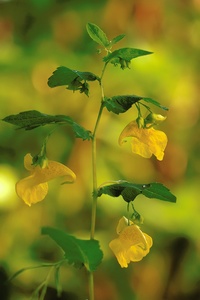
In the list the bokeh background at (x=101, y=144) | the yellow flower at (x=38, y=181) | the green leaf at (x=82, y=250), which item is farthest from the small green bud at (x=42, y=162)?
the bokeh background at (x=101, y=144)

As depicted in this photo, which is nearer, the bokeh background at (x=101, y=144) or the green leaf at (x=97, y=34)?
the green leaf at (x=97, y=34)

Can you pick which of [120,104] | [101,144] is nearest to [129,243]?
[120,104]

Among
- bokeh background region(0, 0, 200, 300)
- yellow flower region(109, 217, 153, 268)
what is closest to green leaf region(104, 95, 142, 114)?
yellow flower region(109, 217, 153, 268)

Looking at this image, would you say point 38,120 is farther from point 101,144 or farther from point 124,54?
point 101,144

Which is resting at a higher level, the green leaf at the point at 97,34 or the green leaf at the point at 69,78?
the green leaf at the point at 97,34

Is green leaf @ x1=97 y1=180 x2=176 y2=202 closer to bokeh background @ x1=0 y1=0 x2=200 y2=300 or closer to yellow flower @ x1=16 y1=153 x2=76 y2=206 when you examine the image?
yellow flower @ x1=16 y1=153 x2=76 y2=206

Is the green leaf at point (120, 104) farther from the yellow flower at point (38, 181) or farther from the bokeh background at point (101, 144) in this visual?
the bokeh background at point (101, 144)

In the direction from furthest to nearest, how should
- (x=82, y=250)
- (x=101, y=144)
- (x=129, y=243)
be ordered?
(x=101, y=144) < (x=129, y=243) < (x=82, y=250)
